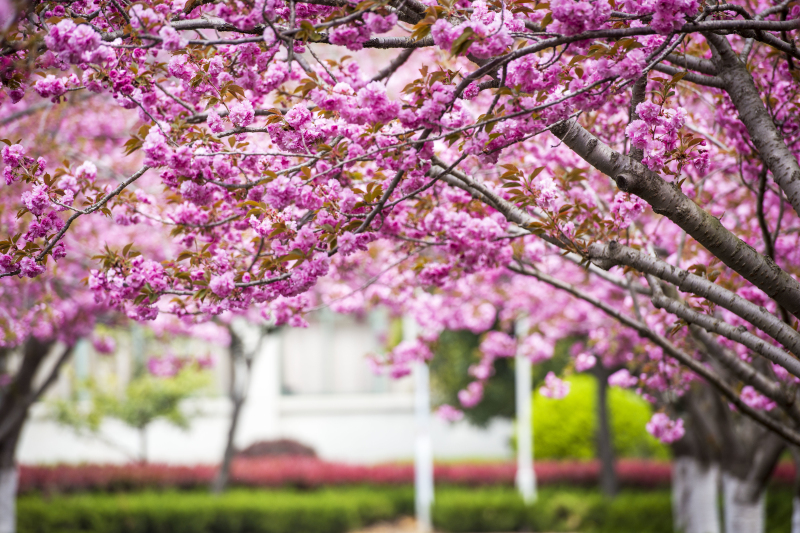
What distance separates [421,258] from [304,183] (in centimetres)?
173

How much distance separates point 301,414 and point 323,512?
884 cm

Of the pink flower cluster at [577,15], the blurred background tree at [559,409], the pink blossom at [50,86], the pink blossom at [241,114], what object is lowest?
the blurred background tree at [559,409]

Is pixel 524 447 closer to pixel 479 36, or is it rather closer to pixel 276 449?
pixel 276 449

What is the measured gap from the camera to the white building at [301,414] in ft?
58.2

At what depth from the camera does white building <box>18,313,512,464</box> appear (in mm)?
17750

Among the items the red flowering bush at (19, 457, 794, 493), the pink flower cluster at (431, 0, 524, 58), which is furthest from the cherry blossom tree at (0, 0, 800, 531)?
the red flowering bush at (19, 457, 794, 493)

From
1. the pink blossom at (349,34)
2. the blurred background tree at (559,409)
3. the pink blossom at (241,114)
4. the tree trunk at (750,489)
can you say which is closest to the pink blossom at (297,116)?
the pink blossom at (241,114)

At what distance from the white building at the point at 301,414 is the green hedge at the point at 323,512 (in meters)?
6.22

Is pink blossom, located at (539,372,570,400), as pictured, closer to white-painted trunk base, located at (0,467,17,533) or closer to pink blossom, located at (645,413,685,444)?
pink blossom, located at (645,413,685,444)

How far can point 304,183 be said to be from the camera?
2.73 m

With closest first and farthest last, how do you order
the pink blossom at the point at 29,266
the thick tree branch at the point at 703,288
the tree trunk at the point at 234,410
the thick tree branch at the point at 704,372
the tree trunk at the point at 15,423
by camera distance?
the thick tree branch at the point at 703,288, the pink blossom at the point at 29,266, the thick tree branch at the point at 704,372, the tree trunk at the point at 15,423, the tree trunk at the point at 234,410

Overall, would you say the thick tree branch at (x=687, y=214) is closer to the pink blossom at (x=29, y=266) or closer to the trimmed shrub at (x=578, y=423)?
the pink blossom at (x=29, y=266)

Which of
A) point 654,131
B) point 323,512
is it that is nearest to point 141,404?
point 323,512

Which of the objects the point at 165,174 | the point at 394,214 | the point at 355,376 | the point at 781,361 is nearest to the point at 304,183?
the point at 165,174
